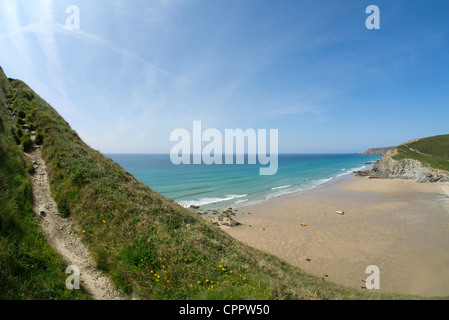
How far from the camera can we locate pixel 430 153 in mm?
72562

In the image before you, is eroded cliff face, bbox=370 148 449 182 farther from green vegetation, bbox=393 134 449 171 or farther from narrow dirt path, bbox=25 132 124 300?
narrow dirt path, bbox=25 132 124 300

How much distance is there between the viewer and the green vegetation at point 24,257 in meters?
4.20

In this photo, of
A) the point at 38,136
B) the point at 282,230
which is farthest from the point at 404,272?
the point at 38,136

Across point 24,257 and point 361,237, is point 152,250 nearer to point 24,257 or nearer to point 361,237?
point 24,257

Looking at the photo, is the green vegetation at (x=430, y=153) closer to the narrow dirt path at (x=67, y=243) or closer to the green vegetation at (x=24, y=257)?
the narrow dirt path at (x=67, y=243)

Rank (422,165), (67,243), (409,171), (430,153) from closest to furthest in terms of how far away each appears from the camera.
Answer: (67,243) → (422,165) → (409,171) → (430,153)

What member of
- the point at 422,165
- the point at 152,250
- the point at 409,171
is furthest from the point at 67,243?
the point at 409,171

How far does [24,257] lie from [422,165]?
82617mm

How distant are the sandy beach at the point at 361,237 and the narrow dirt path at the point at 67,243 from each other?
1448cm

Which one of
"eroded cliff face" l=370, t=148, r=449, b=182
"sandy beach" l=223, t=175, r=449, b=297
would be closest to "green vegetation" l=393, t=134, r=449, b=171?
"eroded cliff face" l=370, t=148, r=449, b=182

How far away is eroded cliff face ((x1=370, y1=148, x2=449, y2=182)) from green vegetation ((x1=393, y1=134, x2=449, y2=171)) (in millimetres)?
1807

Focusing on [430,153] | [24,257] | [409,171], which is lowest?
[409,171]
